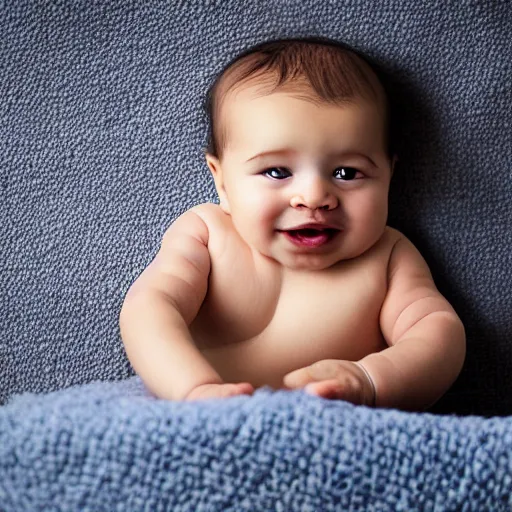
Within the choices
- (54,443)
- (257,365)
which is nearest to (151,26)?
(257,365)

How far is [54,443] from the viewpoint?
621mm

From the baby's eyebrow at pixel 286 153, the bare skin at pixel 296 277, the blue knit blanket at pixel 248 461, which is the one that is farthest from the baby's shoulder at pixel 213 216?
the blue knit blanket at pixel 248 461

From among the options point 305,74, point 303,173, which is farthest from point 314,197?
point 305,74

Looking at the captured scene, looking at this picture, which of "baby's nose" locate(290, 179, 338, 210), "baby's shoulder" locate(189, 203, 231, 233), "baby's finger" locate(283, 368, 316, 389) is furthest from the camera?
"baby's shoulder" locate(189, 203, 231, 233)

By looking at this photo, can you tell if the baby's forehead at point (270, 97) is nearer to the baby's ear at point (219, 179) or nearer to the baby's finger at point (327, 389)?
the baby's ear at point (219, 179)

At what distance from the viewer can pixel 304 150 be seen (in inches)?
33.8

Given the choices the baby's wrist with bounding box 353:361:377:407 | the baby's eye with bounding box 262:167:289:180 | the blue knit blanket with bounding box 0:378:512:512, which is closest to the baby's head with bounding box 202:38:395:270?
the baby's eye with bounding box 262:167:289:180

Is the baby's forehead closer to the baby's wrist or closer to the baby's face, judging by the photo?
the baby's face

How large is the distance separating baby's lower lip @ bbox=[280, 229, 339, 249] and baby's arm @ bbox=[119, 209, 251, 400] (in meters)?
0.11

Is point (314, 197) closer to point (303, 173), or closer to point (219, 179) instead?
point (303, 173)

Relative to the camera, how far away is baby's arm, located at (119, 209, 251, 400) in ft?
2.46

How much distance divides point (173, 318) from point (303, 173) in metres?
0.23

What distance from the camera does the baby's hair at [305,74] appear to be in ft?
2.87

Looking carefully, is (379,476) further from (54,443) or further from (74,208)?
(74,208)
